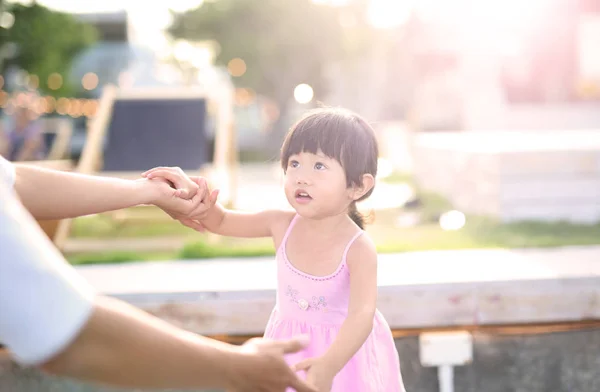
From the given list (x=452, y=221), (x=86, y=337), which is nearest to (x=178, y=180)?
(x=86, y=337)

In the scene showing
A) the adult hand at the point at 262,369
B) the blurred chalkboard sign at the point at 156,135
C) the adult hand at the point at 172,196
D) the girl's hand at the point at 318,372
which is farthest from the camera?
the blurred chalkboard sign at the point at 156,135

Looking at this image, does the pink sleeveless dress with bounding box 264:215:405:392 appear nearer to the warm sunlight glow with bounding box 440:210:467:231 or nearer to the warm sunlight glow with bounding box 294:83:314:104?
the warm sunlight glow with bounding box 440:210:467:231

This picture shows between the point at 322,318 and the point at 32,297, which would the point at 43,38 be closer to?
the point at 322,318

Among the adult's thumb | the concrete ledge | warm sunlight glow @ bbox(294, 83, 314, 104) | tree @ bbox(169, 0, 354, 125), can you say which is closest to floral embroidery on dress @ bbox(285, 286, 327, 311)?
the adult's thumb

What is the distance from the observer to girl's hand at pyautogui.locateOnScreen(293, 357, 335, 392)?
64.9 inches

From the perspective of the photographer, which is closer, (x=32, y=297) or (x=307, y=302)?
(x=32, y=297)

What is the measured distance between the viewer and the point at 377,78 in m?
31.9

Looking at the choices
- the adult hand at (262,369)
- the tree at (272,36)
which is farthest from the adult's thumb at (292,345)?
the tree at (272,36)

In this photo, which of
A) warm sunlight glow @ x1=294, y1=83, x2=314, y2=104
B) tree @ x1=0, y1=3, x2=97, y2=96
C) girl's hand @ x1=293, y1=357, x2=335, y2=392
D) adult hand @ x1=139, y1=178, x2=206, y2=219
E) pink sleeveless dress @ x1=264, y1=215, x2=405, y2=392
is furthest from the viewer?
warm sunlight glow @ x1=294, y1=83, x2=314, y2=104

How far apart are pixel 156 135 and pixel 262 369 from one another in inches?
218

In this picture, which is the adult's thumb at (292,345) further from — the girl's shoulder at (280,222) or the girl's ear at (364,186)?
the girl's shoulder at (280,222)

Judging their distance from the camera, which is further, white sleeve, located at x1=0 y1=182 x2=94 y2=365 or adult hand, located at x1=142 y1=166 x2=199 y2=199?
adult hand, located at x1=142 y1=166 x2=199 y2=199

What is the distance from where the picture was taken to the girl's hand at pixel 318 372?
1.65m

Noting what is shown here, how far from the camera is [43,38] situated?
18938 mm
